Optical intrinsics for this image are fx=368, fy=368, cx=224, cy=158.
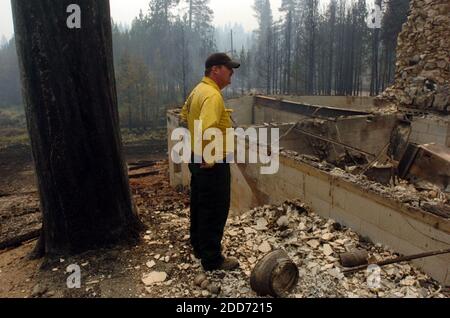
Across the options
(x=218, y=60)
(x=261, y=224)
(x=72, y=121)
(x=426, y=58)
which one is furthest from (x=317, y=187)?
(x=426, y=58)

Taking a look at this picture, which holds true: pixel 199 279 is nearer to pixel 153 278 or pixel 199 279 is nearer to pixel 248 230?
pixel 153 278

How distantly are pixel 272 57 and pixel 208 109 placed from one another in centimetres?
4115

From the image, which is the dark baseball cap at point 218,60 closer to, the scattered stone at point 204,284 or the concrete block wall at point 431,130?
the scattered stone at point 204,284

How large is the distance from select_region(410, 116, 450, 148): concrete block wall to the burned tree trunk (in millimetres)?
8064

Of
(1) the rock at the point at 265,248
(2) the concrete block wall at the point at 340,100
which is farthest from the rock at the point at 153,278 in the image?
(2) the concrete block wall at the point at 340,100

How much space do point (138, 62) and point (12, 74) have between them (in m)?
26.3

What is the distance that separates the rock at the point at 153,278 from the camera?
10.1 feet

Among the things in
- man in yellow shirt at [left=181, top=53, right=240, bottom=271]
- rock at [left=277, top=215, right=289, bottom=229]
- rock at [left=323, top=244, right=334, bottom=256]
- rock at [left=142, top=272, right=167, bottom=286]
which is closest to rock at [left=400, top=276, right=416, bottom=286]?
rock at [left=323, top=244, right=334, bottom=256]

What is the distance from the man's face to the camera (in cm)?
309

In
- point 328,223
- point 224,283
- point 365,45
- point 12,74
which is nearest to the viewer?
point 224,283

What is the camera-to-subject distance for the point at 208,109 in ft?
9.38

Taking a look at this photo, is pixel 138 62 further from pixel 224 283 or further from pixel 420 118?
pixel 224 283
